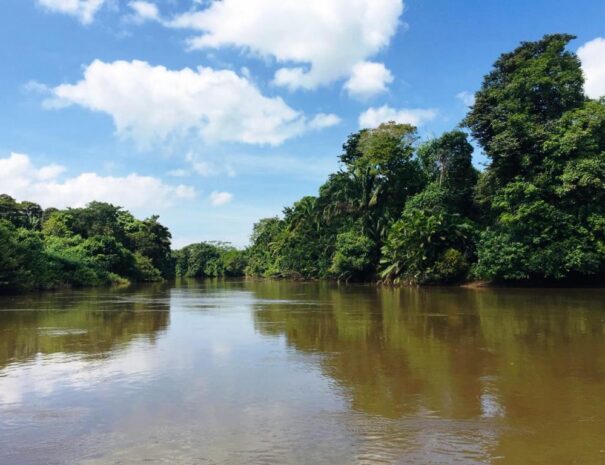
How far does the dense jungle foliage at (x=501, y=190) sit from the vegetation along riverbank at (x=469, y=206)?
0.25 feet

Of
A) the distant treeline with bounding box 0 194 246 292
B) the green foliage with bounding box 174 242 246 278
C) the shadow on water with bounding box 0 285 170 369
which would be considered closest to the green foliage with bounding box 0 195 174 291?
the distant treeline with bounding box 0 194 246 292

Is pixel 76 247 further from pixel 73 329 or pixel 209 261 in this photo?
pixel 209 261

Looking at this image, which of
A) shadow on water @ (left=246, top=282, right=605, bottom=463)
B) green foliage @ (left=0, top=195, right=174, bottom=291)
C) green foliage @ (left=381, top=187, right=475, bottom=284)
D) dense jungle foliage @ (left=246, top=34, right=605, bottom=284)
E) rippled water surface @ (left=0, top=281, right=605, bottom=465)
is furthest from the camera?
green foliage @ (left=381, top=187, right=475, bottom=284)

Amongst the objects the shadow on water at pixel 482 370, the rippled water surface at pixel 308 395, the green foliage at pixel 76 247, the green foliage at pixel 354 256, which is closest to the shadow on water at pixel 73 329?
the rippled water surface at pixel 308 395

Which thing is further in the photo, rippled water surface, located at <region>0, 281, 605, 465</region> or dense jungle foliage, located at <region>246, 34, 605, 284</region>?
dense jungle foliage, located at <region>246, 34, 605, 284</region>

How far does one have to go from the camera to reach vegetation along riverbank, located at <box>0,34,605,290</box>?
83.1 ft

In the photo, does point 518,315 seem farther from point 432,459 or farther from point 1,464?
point 1,464

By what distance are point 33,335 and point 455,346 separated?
9.09 m

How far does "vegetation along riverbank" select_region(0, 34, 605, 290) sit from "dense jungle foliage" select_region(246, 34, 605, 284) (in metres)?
0.08

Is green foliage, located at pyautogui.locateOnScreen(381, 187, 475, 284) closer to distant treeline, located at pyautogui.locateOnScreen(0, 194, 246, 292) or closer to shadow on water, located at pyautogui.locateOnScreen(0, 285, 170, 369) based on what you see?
shadow on water, located at pyautogui.locateOnScreen(0, 285, 170, 369)

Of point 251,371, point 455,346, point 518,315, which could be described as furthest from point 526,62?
point 251,371

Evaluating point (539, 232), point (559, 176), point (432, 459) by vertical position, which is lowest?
point (432, 459)

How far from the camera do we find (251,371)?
7.48 meters

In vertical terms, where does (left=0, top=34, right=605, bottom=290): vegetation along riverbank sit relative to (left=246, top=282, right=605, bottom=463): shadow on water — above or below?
above
